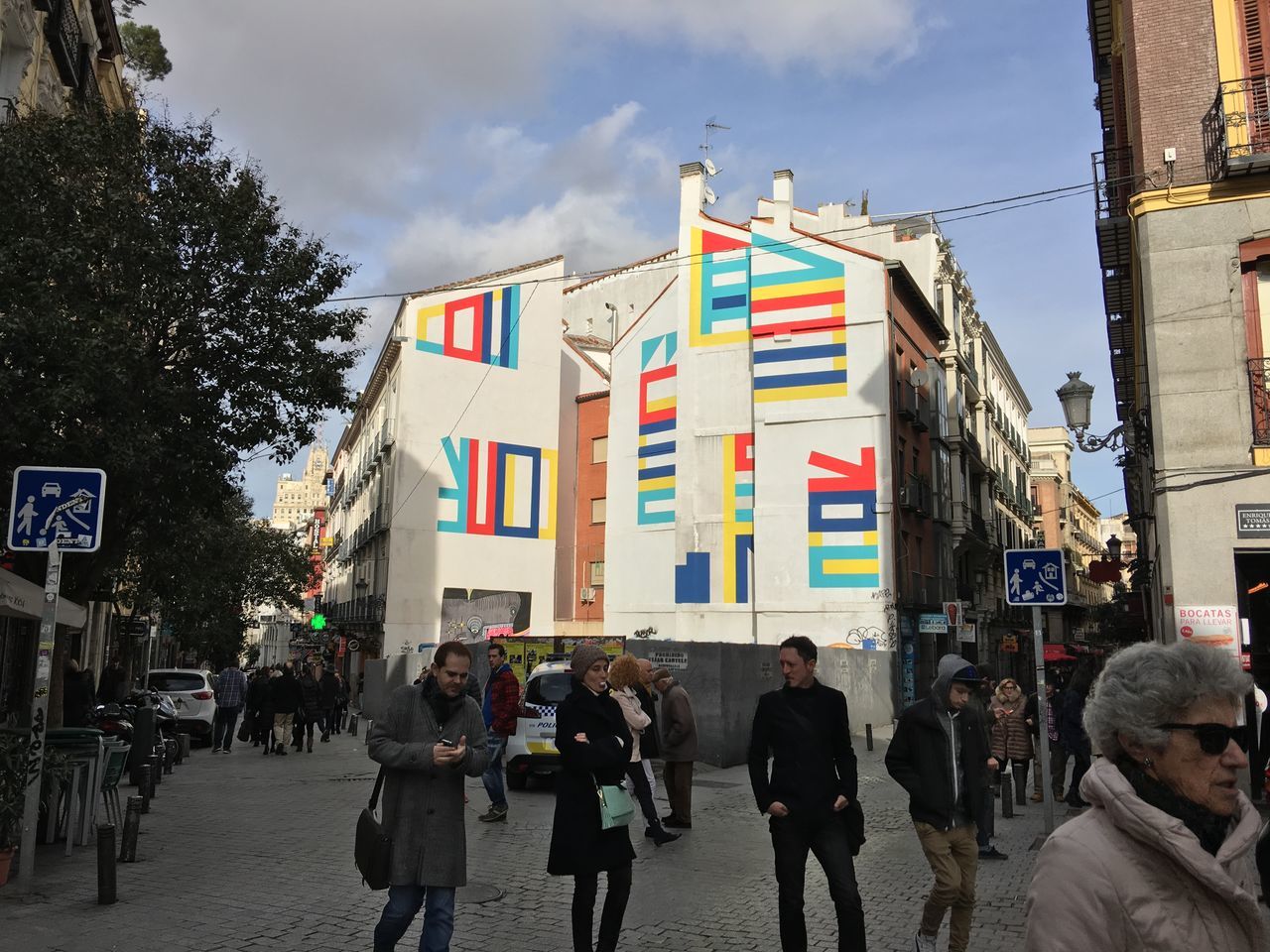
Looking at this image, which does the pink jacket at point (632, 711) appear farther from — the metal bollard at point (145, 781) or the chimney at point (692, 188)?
the chimney at point (692, 188)

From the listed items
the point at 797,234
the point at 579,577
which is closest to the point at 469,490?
the point at 579,577

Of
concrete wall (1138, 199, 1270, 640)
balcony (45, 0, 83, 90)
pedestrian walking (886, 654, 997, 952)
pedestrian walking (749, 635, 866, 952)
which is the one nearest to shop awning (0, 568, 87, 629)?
pedestrian walking (749, 635, 866, 952)

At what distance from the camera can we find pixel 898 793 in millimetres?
14594

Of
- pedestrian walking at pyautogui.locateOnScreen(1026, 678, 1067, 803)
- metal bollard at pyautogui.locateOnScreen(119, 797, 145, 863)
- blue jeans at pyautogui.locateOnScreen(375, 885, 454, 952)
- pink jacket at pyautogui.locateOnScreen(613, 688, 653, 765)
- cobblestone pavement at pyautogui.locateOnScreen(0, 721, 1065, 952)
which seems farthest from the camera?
pedestrian walking at pyautogui.locateOnScreen(1026, 678, 1067, 803)

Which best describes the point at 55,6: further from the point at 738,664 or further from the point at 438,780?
the point at 438,780

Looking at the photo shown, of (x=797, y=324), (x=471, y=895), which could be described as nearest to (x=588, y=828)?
(x=471, y=895)

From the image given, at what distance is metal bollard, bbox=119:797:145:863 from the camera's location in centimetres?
879

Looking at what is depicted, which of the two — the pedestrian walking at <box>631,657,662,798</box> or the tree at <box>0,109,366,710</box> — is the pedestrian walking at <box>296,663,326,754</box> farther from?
the pedestrian walking at <box>631,657,662,798</box>

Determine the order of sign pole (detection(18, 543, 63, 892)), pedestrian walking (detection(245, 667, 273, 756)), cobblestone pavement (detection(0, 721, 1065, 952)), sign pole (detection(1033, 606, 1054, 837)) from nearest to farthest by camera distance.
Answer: cobblestone pavement (detection(0, 721, 1065, 952))
sign pole (detection(18, 543, 63, 892))
sign pole (detection(1033, 606, 1054, 837))
pedestrian walking (detection(245, 667, 273, 756))

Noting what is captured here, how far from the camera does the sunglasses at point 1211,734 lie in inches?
A: 88.8

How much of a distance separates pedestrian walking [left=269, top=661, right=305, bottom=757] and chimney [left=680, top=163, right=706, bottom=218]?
22462mm

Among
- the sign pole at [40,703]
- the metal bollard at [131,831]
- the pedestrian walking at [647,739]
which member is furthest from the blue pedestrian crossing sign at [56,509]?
the pedestrian walking at [647,739]

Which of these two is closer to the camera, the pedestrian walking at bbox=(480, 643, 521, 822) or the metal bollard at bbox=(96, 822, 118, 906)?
the metal bollard at bbox=(96, 822, 118, 906)

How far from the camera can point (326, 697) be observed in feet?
82.5
